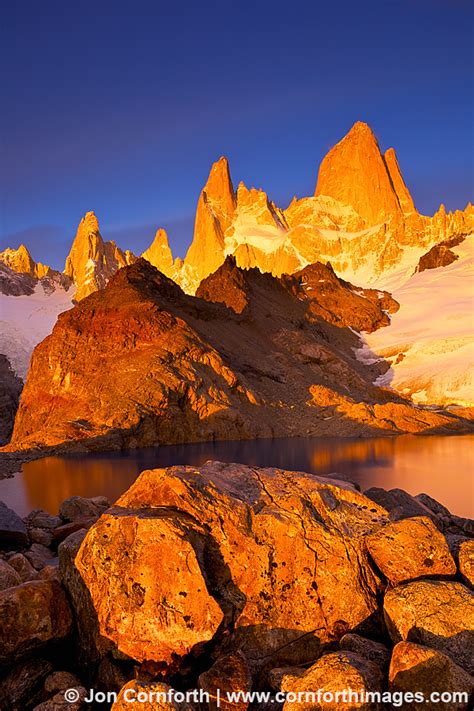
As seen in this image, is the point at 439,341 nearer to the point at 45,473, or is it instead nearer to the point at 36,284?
the point at 45,473

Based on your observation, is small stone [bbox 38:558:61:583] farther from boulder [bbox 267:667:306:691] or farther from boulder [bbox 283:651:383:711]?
boulder [bbox 283:651:383:711]

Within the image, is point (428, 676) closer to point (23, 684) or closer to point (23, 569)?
point (23, 684)

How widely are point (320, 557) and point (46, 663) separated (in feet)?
12.4

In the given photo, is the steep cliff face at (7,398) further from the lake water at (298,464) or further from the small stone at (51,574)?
the small stone at (51,574)

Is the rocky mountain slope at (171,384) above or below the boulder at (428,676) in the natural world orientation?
above

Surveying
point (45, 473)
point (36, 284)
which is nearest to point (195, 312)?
point (45, 473)

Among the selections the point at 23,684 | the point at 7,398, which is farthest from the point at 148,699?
the point at 7,398

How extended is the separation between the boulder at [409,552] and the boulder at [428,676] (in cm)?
191

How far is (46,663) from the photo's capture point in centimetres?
636

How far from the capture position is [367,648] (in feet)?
20.1

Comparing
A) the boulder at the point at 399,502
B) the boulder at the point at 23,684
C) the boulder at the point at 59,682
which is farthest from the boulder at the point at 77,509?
the boulder at the point at 59,682

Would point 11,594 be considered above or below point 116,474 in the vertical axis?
Result: above

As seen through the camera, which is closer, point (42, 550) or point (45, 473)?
point (42, 550)

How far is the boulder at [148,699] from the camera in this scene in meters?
5.03
